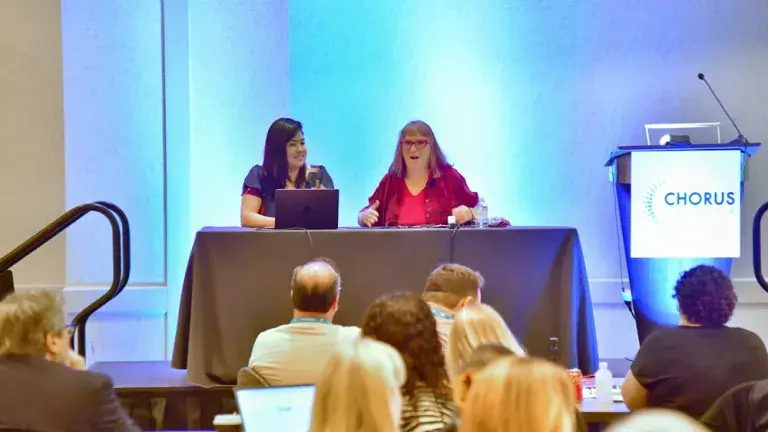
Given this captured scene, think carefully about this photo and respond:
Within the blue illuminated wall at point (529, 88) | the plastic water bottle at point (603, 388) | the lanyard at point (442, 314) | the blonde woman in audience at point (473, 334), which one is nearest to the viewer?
the blonde woman in audience at point (473, 334)

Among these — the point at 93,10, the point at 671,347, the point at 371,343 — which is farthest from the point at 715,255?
the point at 93,10

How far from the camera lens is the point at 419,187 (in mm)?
4223

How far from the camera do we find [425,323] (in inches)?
87.0

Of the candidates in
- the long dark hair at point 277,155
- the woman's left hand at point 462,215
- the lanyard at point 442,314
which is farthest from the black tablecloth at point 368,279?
the lanyard at point 442,314

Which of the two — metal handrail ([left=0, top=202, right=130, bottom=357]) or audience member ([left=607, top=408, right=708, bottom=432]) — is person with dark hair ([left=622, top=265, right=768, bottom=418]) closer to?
audience member ([left=607, top=408, right=708, bottom=432])

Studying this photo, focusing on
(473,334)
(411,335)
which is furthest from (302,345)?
(473,334)

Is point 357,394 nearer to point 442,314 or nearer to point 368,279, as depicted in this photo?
point 442,314

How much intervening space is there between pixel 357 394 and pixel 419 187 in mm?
2734

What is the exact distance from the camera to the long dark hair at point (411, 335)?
211 cm

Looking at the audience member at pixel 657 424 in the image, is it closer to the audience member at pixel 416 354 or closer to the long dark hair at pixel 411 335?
the audience member at pixel 416 354

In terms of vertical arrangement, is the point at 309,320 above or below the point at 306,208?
below

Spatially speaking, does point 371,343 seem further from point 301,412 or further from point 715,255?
point 715,255

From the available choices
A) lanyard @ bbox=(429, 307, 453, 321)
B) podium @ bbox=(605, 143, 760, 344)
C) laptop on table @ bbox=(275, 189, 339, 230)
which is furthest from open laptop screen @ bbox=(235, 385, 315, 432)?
podium @ bbox=(605, 143, 760, 344)

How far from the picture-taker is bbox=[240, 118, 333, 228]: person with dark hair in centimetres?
415
